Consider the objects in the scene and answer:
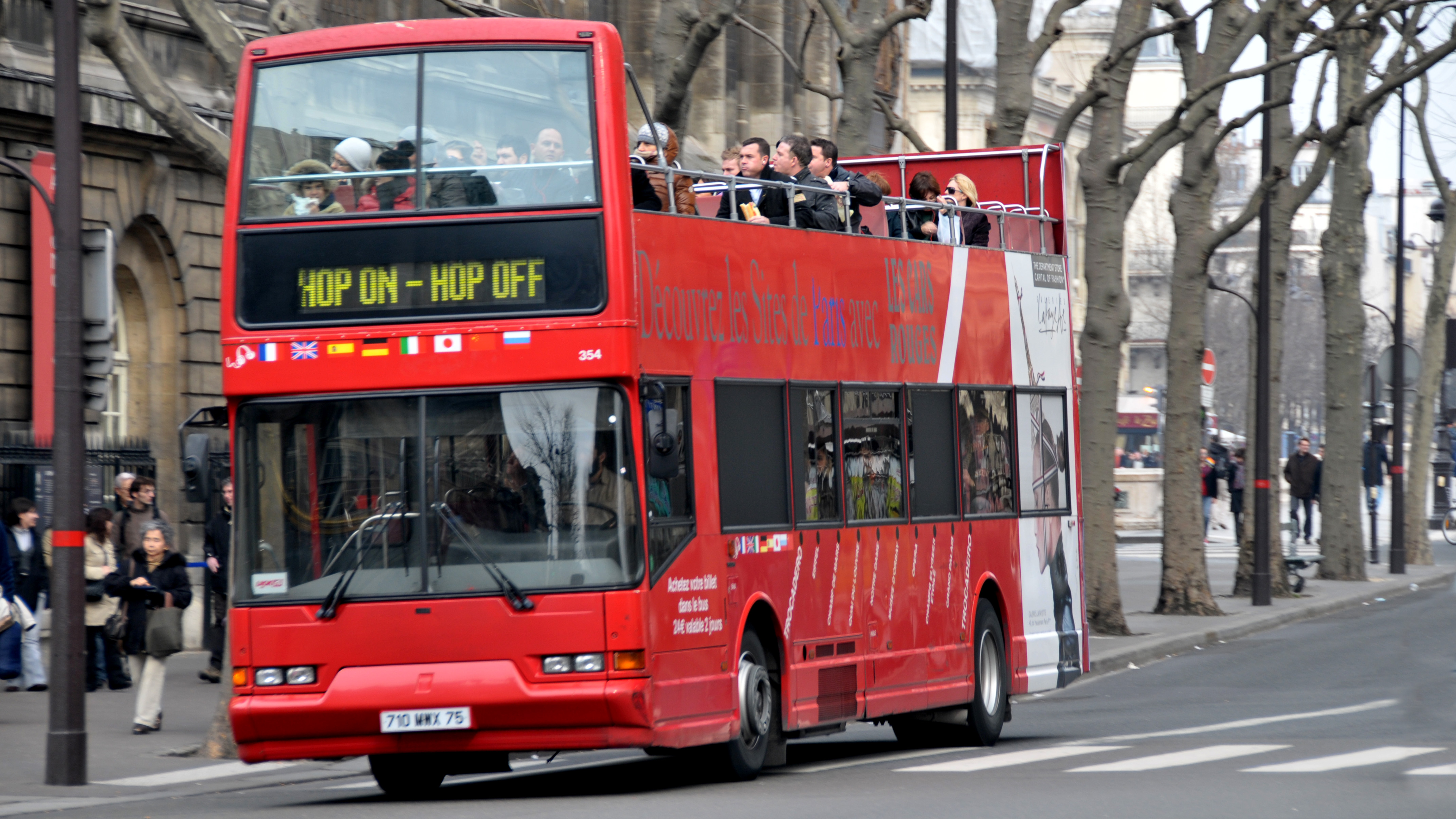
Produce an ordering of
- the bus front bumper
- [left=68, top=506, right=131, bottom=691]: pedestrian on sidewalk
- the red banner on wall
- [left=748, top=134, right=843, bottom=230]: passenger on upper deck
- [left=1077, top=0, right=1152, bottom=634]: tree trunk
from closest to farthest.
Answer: the bus front bumper
[left=748, top=134, right=843, bottom=230]: passenger on upper deck
[left=68, top=506, right=131, bottom=691]: pedestrian on sidewalk
the red banner on wall
[left=1077, top=0, right=1152, bottom=634]: tree trunk

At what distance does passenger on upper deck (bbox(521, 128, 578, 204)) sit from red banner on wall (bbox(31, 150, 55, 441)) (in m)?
11.6

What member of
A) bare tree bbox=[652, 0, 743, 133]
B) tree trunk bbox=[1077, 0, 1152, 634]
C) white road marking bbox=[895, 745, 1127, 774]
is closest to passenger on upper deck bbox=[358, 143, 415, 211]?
white road marking bbox=[895, 745, 1127, 774]

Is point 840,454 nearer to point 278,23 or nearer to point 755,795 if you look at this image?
point 755,795

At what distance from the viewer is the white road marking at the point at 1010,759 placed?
43.3 ft

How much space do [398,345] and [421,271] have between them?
40 cm

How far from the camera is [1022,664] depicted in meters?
16.2

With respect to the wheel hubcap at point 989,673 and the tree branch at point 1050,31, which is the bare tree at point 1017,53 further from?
the wheel hubcap at point 989,673

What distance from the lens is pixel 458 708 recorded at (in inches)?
436

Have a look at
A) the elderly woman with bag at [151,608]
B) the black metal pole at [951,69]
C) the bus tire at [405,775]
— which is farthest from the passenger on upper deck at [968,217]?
the black metal pole at [951,69]

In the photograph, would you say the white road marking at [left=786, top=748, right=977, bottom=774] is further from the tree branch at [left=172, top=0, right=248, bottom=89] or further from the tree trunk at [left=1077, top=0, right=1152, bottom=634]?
the tree trunk at [left=1077, top=0, right=1152, bottom=634]

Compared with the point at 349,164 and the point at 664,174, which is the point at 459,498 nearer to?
the point at 349,164

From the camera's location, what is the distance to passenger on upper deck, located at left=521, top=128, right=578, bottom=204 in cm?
1124

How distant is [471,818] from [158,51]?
15.2m

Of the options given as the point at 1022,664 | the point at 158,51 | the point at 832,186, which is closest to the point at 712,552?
the point at 832,186
